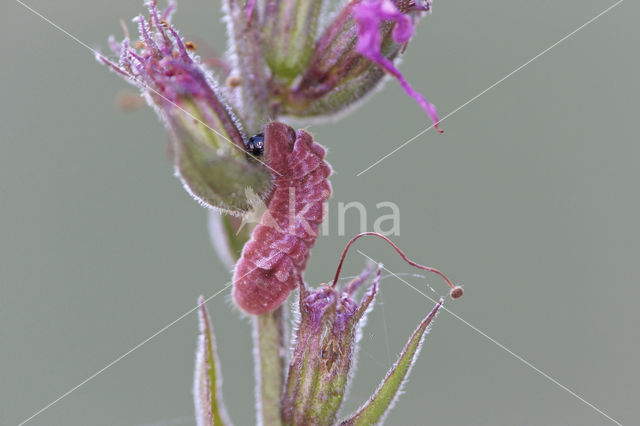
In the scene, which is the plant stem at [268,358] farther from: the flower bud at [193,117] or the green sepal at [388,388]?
the flower bud at [193,117]

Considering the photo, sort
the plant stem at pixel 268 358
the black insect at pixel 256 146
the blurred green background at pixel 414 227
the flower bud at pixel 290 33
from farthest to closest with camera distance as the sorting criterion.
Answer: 1. the blurred green background at pixel 414 227
2. the flower bud at pixel 290 33
3. the plant stem at pixel 268 358
4. the black insect at pixel 256 146

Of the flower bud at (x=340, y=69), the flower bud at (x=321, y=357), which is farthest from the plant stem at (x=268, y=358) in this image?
the flower bud at (x=340, y=69)

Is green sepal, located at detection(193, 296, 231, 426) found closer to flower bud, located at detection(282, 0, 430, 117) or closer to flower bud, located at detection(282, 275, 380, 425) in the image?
flower bud, located at detection(282, 275, 380, 425)

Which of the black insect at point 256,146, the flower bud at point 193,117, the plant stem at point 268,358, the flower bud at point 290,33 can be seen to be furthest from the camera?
the flower bud at point 290,33

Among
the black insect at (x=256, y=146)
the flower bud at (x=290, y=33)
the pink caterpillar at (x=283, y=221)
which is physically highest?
the flower bud at (x=290, y=33)

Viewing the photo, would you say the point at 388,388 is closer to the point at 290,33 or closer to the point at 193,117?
the point at 193,117

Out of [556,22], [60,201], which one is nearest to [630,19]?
[556,22]
